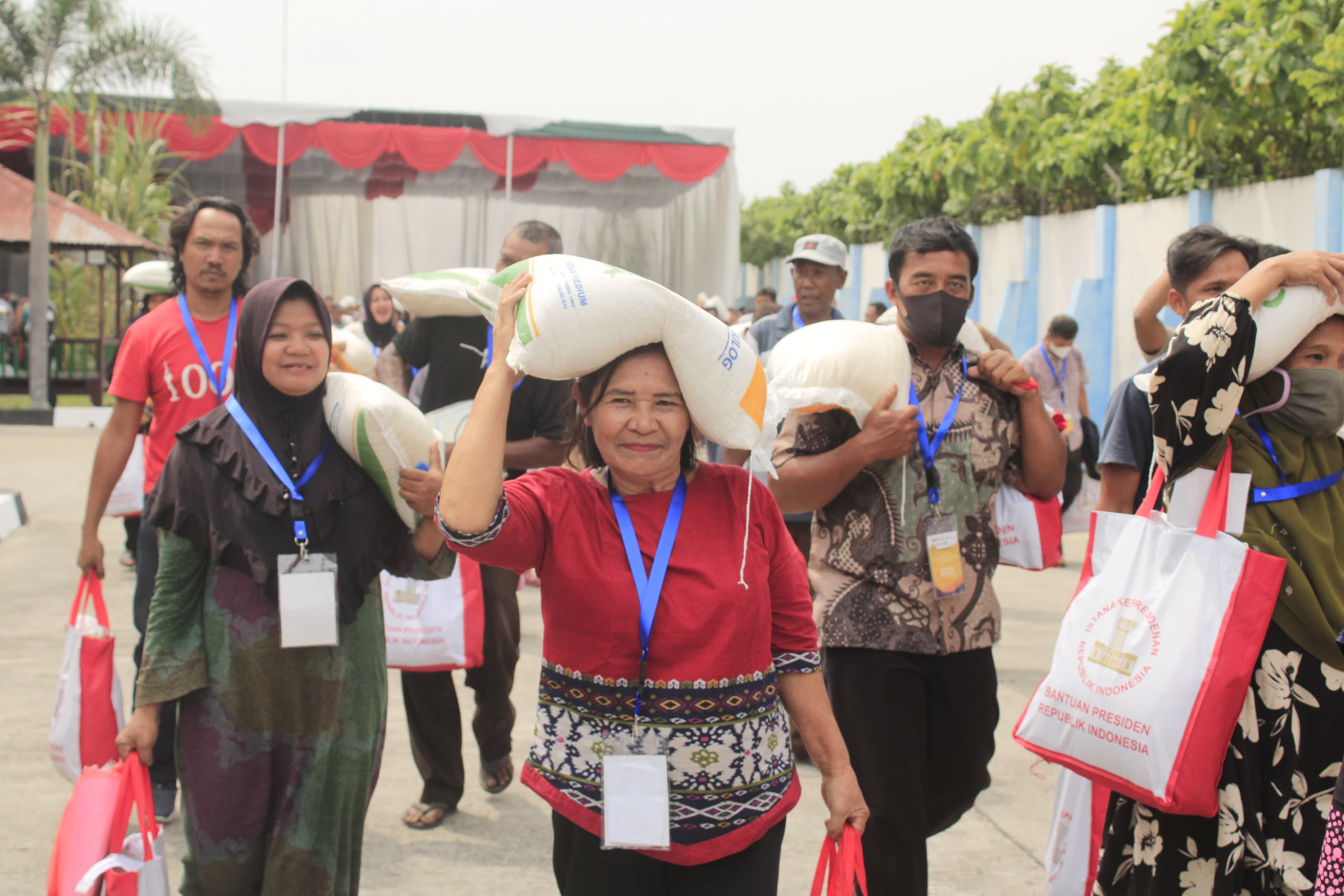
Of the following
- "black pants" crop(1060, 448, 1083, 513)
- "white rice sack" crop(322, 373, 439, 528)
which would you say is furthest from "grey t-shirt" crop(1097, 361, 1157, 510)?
"black pants" crop(1060, 448, 1083, 513)

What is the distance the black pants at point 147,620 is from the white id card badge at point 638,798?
2239mm

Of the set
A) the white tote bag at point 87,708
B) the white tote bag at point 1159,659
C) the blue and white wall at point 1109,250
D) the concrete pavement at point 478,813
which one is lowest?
the concrete pavement at point 478,813

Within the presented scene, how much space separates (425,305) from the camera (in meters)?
4.53

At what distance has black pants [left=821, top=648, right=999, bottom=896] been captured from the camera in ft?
10.1

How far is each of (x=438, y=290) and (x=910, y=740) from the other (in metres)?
2.34

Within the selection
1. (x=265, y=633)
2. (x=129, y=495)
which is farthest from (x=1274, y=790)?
(x=129, y=495)

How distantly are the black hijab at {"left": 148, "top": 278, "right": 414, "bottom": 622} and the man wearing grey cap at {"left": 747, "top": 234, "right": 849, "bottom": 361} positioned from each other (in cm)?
298

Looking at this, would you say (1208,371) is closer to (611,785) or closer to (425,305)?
(611,785)

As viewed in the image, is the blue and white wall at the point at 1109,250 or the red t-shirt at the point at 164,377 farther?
the blue and white wall at the point at 1109,250

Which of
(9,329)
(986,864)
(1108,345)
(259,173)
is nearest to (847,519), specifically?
(986,864)

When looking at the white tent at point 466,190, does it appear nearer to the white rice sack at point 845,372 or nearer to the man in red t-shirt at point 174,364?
the man in red t-shirt at point 174,364

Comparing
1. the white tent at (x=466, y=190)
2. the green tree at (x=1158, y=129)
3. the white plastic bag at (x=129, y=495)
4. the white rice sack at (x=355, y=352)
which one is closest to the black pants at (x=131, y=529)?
the white plastic bag at (x=129, y=495)

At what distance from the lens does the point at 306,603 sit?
2846 millimetres

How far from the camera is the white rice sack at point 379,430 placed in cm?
293
